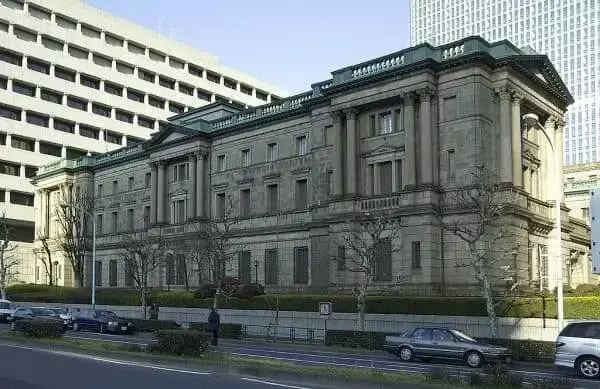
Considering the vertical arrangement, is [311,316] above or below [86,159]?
below

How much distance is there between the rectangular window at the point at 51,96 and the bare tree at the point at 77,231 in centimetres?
2047

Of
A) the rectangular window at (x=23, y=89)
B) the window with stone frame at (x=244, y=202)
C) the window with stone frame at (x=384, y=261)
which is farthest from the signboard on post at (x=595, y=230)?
the rectangular window at (x=23, y=89)

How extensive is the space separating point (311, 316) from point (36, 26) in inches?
2754

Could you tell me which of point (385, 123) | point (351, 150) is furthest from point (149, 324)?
point (385, 123)

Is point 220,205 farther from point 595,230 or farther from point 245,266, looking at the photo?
point 595,230

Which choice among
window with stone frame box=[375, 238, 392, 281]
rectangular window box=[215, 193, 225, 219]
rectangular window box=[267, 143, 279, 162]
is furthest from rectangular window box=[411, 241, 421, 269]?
rectangular window box=[215, 193, 225, 219]

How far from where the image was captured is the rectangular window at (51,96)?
91500 mm

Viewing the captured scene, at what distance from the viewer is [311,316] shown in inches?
1575

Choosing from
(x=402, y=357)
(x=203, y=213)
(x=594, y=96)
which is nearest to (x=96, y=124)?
(x=203, y=213)

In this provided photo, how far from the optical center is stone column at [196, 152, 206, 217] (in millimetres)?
62562

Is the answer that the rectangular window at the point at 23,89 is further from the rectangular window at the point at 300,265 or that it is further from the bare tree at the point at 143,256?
the rectangular window at the point at 300,265

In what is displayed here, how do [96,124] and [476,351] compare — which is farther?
[96,124]

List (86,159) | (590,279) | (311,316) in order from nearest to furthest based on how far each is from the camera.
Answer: (311,316) < (590,279) < (86,159)

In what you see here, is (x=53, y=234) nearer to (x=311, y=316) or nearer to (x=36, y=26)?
(x=36, y=26)
